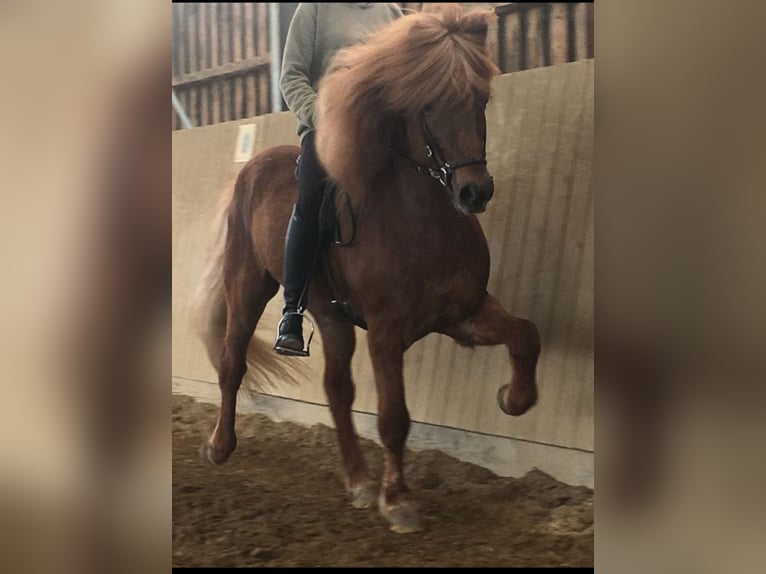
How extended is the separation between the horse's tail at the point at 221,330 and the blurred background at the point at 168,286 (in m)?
0.10

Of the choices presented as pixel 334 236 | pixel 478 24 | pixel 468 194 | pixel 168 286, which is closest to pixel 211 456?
pixel 168 286

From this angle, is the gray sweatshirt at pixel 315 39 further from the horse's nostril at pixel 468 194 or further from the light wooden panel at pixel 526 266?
the horse's nostril at pixel 468 194

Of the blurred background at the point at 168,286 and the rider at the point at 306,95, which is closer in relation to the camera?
the blurred background at the point at 168,286

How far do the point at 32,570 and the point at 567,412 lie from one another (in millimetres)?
1346

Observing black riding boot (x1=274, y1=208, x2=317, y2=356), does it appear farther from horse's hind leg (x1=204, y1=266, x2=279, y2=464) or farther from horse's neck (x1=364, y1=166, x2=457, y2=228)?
horse's neck (x1=364, y1=166, x2=457, y2=228)

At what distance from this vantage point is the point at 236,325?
161 centimetres

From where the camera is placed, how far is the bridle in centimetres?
150

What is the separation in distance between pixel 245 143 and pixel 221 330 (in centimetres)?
50

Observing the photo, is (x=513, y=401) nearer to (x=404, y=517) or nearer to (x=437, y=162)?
(x=404, y=517)

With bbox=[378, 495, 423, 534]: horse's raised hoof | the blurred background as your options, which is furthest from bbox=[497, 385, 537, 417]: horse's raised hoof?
bbox=[378, 495, 423, 534]: horse's raised hoof

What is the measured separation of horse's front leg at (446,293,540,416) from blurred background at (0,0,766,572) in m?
0.16

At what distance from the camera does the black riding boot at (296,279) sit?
1.57 metres

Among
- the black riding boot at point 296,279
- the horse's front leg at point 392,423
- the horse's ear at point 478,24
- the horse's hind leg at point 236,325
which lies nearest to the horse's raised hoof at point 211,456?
the horse's hind leg at point 236,325

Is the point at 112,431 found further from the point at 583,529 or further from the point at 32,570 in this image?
the point at 583,529
